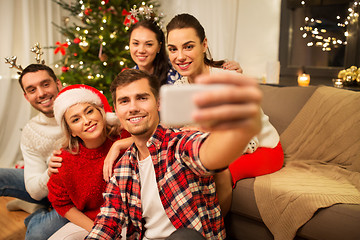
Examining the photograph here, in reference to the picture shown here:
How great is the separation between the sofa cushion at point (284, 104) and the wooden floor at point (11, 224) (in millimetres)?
1908

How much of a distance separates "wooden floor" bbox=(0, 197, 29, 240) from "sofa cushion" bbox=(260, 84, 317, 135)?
1908 mm

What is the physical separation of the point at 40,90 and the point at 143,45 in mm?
723

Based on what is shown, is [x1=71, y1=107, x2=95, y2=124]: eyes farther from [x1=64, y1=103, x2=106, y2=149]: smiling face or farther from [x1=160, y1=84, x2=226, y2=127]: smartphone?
[x1=160, y1=84, x2=226, y2=127]: smartphone

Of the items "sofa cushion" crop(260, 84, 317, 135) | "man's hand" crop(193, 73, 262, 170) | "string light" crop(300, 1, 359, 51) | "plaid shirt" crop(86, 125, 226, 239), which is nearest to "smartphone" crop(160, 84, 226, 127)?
"man's hand" crop(193, 73, 262, 170)

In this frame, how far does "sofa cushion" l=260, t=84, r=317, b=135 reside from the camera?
2156 millimetres

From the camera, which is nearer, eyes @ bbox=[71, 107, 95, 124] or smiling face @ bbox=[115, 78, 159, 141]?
smiling face @ bbox=[115, 78, 159, 141]

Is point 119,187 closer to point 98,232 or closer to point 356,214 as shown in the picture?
point 98,232

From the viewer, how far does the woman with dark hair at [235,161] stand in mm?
1720

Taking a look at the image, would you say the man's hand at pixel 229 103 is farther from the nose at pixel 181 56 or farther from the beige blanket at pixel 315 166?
the nose at pixel 181 56

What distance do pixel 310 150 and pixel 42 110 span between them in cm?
168

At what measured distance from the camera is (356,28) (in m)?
2.61

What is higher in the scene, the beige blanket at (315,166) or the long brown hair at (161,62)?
the long brown hair at (161,62)

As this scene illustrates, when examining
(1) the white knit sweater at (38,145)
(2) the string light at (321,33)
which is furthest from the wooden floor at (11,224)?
(2) the string light at (321,33)

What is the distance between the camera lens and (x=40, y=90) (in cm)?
184
